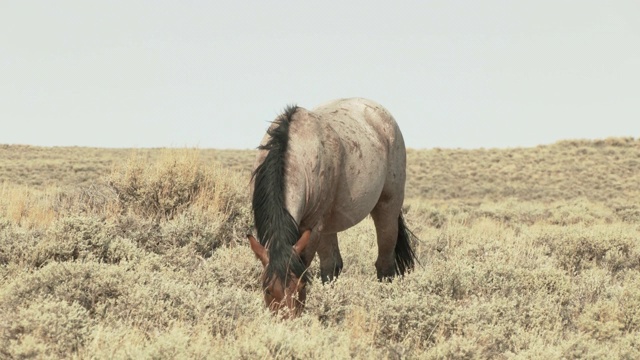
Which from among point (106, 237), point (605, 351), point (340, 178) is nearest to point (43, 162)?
point (106, 237)

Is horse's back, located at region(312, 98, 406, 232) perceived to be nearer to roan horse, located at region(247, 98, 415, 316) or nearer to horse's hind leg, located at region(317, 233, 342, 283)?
roan horse, located at region(247, 98, 415, 316)

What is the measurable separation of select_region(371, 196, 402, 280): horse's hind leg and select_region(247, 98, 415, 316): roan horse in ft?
0.04

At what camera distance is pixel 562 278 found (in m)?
8.17

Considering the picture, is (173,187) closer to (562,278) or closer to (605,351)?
(562,278)

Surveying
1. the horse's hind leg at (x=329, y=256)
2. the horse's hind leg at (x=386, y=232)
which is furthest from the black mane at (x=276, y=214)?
the horse's hind leg at (x=386, y=232)

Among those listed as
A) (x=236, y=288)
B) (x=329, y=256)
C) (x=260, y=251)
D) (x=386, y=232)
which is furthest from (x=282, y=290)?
(x=386, y=232)

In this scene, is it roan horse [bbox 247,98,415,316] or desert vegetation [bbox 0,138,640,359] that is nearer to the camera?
desert vegetation [bbox 0,138,640,359]

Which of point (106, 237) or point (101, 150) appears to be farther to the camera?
point (101, 150)

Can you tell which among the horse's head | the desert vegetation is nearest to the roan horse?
the horse's head

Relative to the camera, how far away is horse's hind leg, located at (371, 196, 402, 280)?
29.3ft

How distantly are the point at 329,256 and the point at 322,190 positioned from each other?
6.09 ft

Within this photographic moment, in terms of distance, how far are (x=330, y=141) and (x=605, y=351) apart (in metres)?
3.26

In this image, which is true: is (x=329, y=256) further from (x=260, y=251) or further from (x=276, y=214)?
(x=260, y=251)

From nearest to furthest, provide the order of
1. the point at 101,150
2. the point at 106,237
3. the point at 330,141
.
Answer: the point at 330,141, the point at 106,237, the point at 101,150
